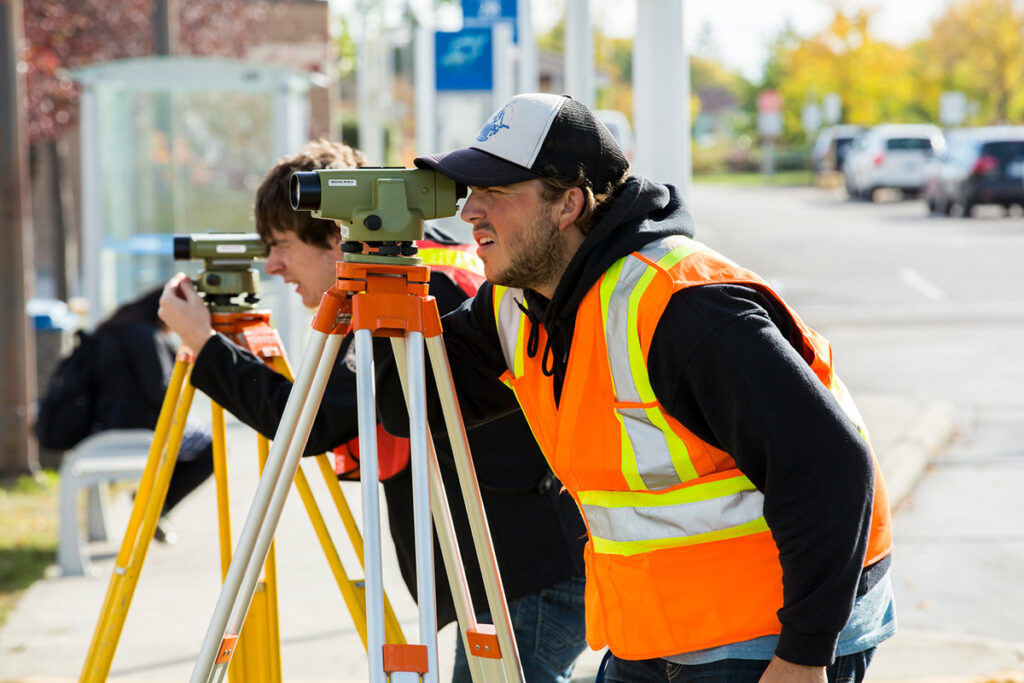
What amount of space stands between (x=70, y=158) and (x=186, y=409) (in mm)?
22780

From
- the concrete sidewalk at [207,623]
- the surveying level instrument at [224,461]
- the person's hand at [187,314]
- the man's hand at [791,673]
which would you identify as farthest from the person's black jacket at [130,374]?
the man's hand at [791,673]

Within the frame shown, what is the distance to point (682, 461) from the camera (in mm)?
2092

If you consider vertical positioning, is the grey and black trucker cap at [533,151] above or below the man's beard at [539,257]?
above

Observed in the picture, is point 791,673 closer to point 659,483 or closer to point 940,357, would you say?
point 659,483

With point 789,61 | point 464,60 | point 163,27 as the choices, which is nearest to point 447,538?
point 464,60

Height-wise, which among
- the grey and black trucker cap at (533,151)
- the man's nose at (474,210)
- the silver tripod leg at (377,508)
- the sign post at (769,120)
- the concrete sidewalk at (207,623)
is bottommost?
the concrete sidewalk at (207,623)

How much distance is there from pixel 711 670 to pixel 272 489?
768 millimetres

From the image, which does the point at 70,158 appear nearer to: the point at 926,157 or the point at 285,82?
the point at 285,82

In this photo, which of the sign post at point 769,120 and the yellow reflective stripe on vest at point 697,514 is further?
the sign post at point 769,120

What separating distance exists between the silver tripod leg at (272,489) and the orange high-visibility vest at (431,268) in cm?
42

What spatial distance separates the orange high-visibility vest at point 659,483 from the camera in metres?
2.08

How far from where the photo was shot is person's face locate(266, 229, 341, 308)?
2.93m

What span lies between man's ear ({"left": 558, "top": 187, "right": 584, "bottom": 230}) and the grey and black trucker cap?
30 millimetres

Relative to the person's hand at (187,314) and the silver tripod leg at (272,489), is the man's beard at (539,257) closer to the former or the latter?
the silver tripod leg at (272,489)
